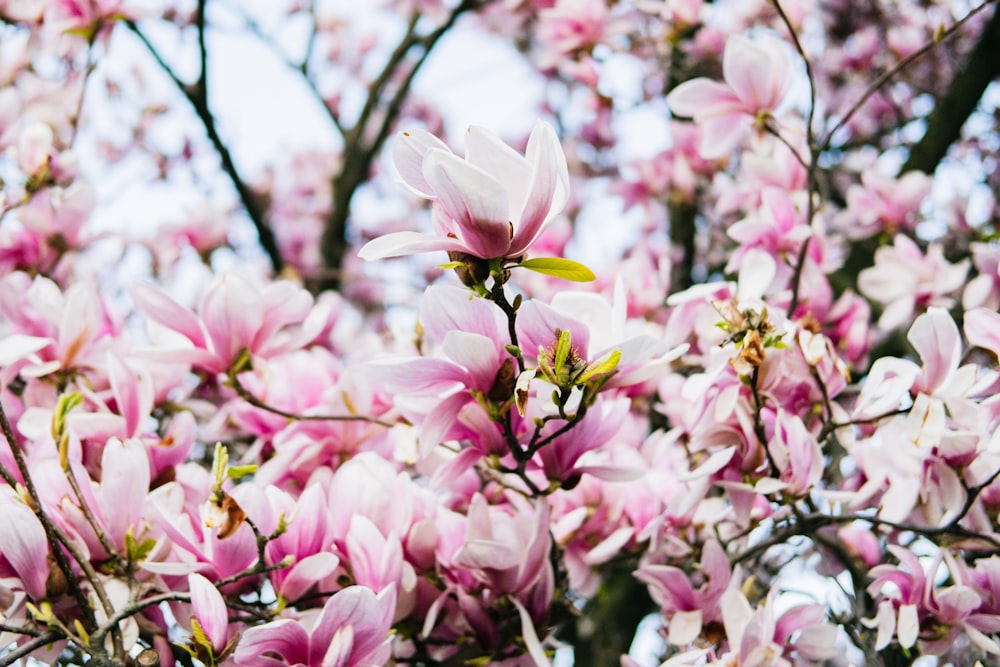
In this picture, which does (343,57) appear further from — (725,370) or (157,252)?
(725,370)

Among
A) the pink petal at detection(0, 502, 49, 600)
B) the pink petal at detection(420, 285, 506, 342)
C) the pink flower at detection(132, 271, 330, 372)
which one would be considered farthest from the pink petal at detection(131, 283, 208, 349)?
the pink petal at detection(420, 285, 506, 342)

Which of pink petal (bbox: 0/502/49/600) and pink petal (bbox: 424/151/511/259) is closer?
pink petal (bbox: 424/151/511/259)

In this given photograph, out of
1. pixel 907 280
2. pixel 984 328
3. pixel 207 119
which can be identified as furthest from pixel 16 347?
pixel 907 280

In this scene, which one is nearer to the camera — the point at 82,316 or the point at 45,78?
the point at 82,316

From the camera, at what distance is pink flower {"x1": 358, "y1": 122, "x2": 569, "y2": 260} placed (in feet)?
2.38

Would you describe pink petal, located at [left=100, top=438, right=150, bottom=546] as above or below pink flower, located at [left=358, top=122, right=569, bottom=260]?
below

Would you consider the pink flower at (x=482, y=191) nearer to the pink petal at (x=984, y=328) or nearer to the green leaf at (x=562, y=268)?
the green leaf at (x=562, y=268)

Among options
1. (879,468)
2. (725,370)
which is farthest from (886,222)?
(725,370)

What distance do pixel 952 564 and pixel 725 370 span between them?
0.36 meters

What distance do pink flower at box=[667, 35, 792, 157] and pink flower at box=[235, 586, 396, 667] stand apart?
91 centimetres

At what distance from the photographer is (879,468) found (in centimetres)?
117

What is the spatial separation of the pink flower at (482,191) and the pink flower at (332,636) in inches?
13.9

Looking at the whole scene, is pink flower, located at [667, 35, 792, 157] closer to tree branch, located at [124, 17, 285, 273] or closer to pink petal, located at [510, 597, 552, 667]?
pink petal, located at [510, 597, 552, 667]

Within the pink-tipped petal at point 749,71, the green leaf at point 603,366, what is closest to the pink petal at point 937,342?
the green leaf at point 603,366
